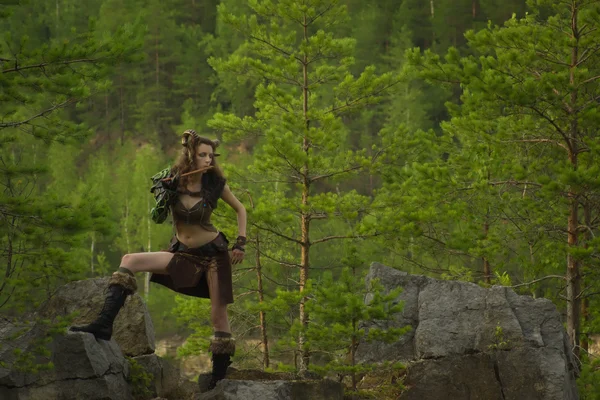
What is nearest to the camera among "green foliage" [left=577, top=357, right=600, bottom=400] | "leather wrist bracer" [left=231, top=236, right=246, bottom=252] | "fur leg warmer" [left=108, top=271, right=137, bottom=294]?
"fur leg warmer" [left=108, top=271, right=137, bottom=294]

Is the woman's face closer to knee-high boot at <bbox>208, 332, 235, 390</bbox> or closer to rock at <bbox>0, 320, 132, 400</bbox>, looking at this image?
knee-high boot at <bbox>208, 332, 235, 390</bbox>

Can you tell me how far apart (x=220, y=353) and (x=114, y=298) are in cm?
94

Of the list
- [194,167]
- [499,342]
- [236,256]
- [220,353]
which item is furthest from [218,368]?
[499,342]

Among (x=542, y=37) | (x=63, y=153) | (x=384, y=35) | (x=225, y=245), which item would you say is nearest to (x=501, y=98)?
(x=542, y=37)

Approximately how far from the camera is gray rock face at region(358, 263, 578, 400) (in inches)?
291

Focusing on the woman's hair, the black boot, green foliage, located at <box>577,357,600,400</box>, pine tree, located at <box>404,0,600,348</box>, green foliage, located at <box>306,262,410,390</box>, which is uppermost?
pine tree, located at <box>404,0,600,348</box>

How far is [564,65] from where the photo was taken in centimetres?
1210

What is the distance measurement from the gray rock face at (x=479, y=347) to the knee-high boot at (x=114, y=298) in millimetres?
2749

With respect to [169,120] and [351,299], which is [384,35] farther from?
[351,299]

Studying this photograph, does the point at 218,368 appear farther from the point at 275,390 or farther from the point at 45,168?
the point at 45,168

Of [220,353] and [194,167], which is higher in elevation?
[194,167]

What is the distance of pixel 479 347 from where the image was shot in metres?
7.71

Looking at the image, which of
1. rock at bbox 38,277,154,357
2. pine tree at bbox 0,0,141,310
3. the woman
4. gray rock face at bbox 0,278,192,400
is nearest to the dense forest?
pine tree at bbox 0,0,141,310

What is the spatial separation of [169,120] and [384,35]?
15.6 metres
